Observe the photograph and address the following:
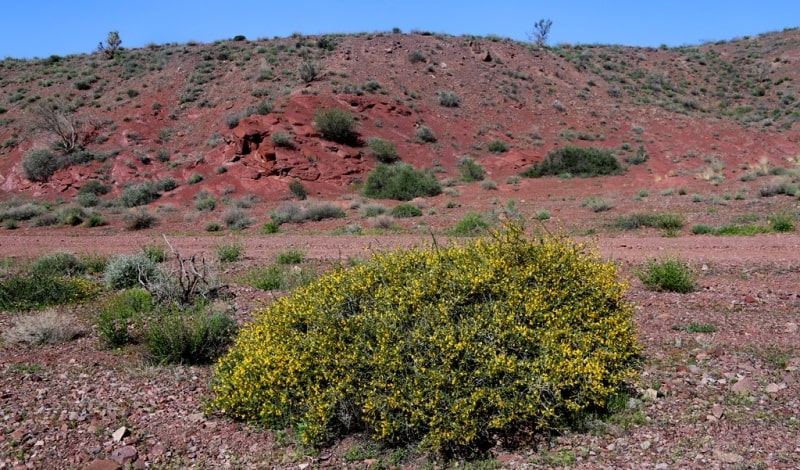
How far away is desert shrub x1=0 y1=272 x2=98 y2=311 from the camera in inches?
323

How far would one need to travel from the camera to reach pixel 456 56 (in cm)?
4519

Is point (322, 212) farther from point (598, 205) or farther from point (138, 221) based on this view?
point (598, 205)

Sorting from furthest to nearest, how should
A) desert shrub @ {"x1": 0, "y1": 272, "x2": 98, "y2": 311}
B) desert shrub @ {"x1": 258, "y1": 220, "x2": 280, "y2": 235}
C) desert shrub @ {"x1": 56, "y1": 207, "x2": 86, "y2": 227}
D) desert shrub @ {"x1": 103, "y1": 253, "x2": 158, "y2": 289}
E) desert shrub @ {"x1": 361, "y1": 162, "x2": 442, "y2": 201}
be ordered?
desert shrub @ {"x1": 361, "y1": 162, "x2": 442, "y2": 201}
desert shrub @ {"x1": 56, "y1": 207, "x2": 86, "y2": 227}
desert shrub @ {"x1": 258, "y1": 220, "x2": 280, "y2": 235}
desert shrub @ {"x1": 103, "y1": 253, "x2": 158, "y2": 289}
desert shrub @ {"x1": 0, "y1": 272, "x2": 98, "y2": 311}

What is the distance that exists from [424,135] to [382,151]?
3988 mm

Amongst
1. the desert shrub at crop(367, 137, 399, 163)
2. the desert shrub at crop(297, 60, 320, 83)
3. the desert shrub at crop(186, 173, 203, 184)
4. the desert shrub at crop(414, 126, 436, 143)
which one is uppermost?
the desert shrub at crop(297, 60, 320, 83)

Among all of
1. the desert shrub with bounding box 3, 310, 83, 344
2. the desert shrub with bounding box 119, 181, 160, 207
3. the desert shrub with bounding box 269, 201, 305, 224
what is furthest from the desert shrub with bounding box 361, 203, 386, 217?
the desert shrub with bounding box 3, 310, 83, 344

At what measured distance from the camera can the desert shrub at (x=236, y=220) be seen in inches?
725

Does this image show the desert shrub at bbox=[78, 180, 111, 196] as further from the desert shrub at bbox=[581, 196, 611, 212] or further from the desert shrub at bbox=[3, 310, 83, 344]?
the desert shrub at bbox=[3, 310, 83, 344]

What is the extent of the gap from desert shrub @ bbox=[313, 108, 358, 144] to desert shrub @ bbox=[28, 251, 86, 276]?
66.7 ft

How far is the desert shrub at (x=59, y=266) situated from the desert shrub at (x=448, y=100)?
29.5m

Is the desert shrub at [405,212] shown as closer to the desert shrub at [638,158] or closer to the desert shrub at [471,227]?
the desert shrub at [471,227]

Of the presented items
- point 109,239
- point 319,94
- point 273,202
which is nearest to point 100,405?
point 109,239

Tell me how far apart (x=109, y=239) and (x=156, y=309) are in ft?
33.3

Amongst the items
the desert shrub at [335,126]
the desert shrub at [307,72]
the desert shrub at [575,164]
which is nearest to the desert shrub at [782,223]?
the desert shrub at [575,164]
